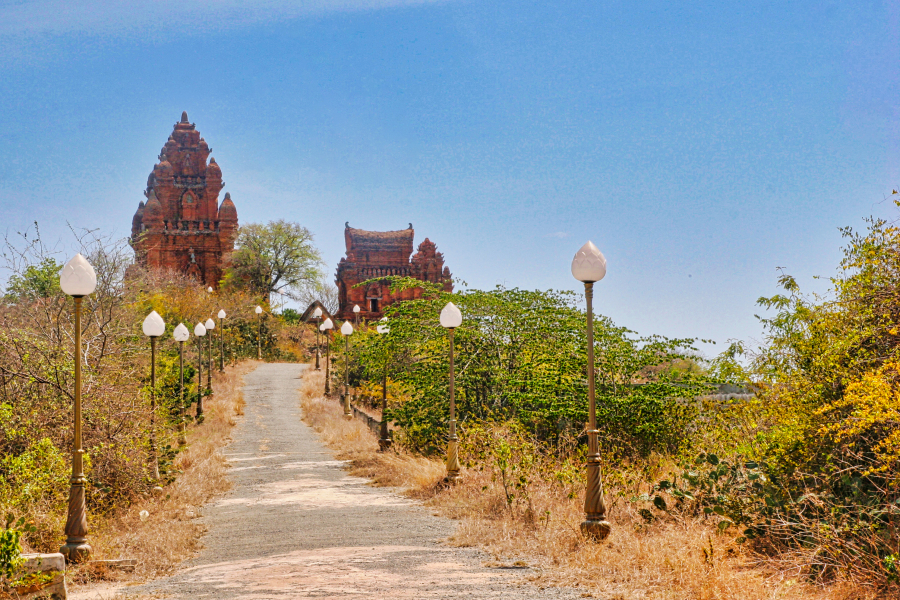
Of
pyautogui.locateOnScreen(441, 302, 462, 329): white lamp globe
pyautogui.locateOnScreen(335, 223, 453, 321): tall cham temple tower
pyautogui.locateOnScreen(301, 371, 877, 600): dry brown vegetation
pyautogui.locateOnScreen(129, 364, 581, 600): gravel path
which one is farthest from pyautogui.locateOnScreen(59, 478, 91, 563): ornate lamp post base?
pyautogui.locateOnScreen(335, 223, 453, 321): tall cham temple tower

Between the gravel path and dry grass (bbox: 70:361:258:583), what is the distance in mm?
313

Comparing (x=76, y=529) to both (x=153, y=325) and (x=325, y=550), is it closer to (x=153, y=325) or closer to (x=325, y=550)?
(x=325, y=550)

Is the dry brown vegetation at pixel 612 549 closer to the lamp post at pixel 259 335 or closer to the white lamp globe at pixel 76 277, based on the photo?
the white lamp globe at pixel 76 277

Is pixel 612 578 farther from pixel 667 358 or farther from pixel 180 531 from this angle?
pixel 667 358

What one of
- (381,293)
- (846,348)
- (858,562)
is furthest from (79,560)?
(381,293)

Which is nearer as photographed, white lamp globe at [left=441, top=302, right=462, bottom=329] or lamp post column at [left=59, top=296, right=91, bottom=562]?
lamp post column at [left=59, top=296, right=91, bottom=562]

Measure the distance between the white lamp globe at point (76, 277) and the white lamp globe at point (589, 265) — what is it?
6331 millimetres

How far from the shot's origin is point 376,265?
62000 millimetres

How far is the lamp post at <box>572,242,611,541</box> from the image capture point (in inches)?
374

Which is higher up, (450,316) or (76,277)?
(76,277)

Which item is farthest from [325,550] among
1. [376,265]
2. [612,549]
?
[376,265]

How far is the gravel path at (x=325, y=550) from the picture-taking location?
784cm

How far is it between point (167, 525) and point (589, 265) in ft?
24.7

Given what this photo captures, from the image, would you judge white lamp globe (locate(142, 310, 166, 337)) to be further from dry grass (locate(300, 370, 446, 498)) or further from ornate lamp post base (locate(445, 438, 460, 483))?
ornate lamp post base (locate(445, 438, 460, 483))
